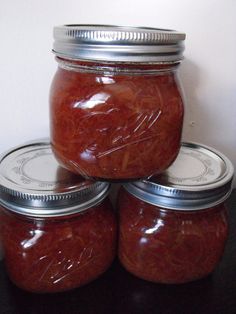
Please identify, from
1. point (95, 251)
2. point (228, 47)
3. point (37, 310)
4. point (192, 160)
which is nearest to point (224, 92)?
point (228, 47)

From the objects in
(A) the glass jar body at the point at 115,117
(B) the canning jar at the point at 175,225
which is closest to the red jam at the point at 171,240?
(B) the canning jar at the point at 175,225

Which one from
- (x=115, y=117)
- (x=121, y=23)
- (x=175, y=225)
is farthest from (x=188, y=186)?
(x=121, y=23)

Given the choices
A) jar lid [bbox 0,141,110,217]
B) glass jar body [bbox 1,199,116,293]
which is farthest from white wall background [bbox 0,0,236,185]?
glass jar body [bbox 1,199,116,293]

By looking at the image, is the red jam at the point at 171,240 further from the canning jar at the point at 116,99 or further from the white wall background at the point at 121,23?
the white wall background at the point at 121,23

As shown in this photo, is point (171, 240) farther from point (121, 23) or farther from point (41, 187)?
point (121, 23)

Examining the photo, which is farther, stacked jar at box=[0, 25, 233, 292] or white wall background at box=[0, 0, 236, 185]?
white wall background at box=[0, 0, 236, 185]

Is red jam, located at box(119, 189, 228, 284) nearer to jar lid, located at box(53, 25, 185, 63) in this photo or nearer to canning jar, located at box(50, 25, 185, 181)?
canning jar, located at box(50, 25, 185, 181)

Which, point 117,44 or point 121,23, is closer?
point 117,44
